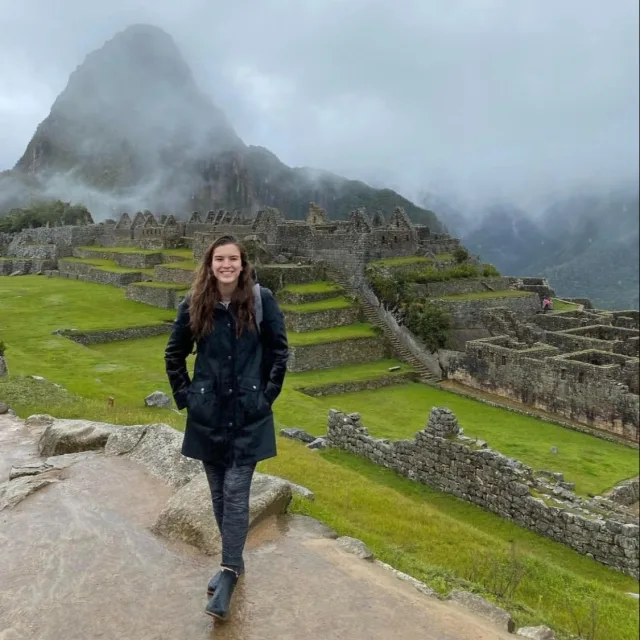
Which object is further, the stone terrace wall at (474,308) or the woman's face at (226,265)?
the stone terrace wall at (474,308)

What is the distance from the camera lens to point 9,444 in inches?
363

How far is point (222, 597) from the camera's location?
14.8 ft

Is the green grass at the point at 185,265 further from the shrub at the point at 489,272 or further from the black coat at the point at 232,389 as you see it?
the black coat at the point at 232,389

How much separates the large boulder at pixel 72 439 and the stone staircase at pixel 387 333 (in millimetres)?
18979

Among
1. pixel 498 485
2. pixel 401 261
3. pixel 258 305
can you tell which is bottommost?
pixel 498 485

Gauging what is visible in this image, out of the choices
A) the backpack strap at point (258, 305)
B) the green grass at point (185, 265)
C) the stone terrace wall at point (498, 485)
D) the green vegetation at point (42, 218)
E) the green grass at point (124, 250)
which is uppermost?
the green vegetation at point (42, 218)

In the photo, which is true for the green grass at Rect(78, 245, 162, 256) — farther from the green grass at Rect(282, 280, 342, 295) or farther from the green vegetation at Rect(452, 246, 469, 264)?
the green vegetation at Rect(452, 246, 469, 264)

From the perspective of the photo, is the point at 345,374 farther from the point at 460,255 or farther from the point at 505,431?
the point at 460,255

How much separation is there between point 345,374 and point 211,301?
20.9m

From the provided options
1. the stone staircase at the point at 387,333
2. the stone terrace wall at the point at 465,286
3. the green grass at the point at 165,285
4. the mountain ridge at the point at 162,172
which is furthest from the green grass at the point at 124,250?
the mountain ridge at the point at 162,172

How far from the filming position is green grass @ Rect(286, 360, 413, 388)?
78.4ft

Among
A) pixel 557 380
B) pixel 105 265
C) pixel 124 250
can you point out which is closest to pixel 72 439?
pixel 557 380

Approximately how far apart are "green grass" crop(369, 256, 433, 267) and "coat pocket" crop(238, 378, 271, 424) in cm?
2769

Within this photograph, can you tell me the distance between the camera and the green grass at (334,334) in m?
26.5
